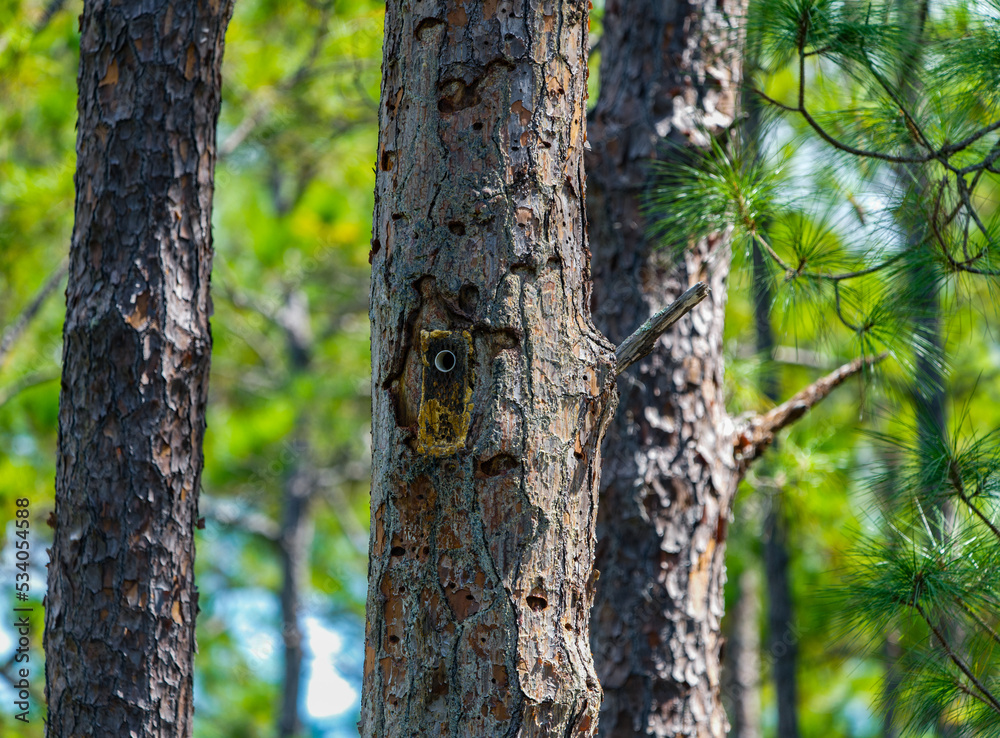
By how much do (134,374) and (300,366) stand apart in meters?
7.26

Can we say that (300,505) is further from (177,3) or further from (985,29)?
(985,29)

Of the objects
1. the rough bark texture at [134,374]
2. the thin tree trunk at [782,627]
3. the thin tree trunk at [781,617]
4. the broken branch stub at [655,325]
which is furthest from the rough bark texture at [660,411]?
the thin tree trunk at [782,627]

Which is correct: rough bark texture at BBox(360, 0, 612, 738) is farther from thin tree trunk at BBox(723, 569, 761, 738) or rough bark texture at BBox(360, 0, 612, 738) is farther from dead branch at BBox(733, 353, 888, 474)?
thin tree trunk at BBox(723, 569, 761, 738)

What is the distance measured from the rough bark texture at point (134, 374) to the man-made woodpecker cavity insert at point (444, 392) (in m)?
1.08

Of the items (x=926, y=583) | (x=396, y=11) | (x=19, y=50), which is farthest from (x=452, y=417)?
(x=19, y=50)

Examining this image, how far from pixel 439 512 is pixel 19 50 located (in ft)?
13.9

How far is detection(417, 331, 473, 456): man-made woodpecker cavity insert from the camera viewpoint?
1386mm

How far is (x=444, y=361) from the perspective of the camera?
1423 millimetres

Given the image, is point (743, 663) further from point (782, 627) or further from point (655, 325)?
point (655, 325)

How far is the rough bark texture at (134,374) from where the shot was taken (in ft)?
6.79

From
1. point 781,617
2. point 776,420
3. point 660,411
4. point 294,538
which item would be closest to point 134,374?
point 660,411

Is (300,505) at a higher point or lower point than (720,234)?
lower

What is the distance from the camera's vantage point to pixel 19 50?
4281 millimetres

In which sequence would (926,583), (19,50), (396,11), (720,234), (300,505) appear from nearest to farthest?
1. (396,11)
2. (926,583)
3. (720,234)
4. (19,50)
5. (300,505)
